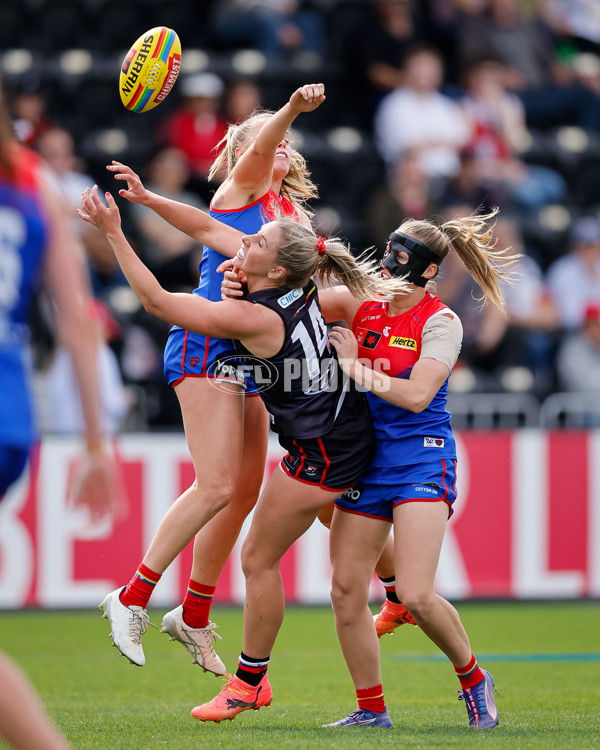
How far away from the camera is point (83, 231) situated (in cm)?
1001

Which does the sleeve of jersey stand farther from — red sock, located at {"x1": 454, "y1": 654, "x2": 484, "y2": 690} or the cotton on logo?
red sock, located at {"x1": 454, "y1": 654, "x2": 484, "y2": 690}

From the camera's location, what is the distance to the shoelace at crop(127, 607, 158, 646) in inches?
188

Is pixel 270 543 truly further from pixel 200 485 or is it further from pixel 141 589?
pixel 141 589

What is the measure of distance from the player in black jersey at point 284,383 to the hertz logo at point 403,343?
0.20m

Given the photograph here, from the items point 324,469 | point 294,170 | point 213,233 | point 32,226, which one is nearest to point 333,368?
point 324,469

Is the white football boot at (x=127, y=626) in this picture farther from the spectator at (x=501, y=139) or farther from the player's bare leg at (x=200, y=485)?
the spectator at (x=501, y=139)

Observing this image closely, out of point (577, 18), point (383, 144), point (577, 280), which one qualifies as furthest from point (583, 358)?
point (577, 18)

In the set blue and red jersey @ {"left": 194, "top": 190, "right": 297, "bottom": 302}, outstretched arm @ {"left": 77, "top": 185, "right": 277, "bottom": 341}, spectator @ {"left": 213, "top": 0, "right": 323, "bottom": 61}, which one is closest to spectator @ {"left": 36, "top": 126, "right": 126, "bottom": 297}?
spectator @ {"left": 213, "top": 0, "right": 323, "bottom": 61}

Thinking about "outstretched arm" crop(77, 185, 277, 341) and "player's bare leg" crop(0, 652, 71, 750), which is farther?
"outstretched arm" crop(77, 185, 277, 341)

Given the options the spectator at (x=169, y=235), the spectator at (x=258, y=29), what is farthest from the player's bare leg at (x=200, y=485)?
the spectator at (x=258, y=29)

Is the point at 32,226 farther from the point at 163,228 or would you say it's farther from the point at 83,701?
the point at 163,228

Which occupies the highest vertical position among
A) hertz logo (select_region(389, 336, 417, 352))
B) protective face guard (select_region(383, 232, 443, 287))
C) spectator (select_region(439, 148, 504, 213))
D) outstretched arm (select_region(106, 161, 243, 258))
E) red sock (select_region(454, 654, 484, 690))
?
spectator (select_region(439, 148, 504, 213))

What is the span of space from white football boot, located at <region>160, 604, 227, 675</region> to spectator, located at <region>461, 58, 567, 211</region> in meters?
8.08

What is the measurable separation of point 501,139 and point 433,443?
8366 millimetres
